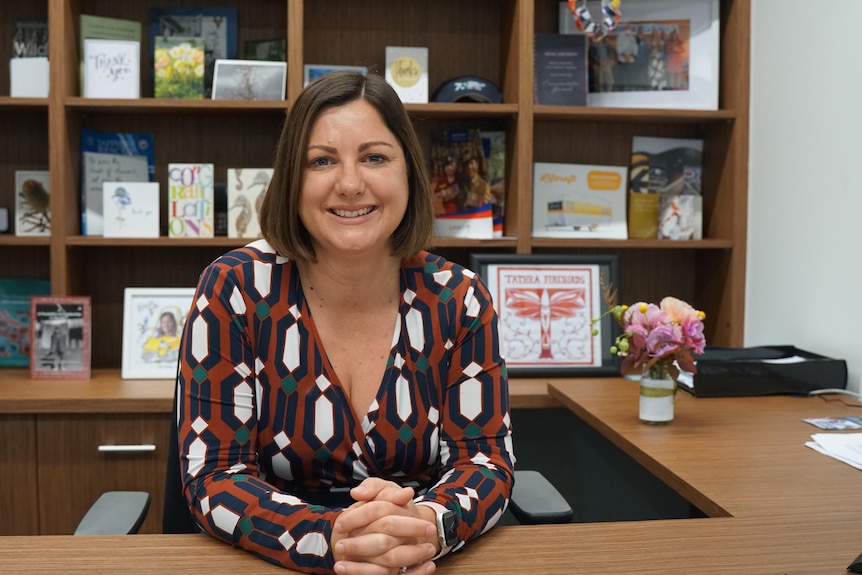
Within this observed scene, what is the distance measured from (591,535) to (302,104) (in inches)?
34.9

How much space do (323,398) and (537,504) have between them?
43cm

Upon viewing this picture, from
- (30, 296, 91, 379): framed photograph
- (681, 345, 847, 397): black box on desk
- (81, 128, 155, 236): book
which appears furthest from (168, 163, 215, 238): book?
(681, 345, 847, 397): black box on desk

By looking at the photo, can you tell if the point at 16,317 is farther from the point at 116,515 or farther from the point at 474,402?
the point at 474,402

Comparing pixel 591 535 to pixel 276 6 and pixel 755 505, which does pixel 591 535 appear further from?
pixel 276 6

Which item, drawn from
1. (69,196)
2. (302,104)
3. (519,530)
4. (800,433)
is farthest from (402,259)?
(69,196)

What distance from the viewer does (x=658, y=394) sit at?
78.4 inches

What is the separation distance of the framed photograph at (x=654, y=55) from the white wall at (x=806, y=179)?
0.18 metres

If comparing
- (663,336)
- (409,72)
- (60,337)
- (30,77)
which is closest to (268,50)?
(409,72)

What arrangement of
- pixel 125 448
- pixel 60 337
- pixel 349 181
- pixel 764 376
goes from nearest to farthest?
pixel 349 181 < pixel 764 376 < pixel 125 448 < pixel 60 337

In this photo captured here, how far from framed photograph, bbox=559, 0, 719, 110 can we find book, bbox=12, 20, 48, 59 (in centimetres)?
173

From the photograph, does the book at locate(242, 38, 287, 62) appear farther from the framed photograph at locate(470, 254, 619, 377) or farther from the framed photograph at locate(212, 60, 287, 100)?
the framed photograph at locate(470, 254, 619, 377)

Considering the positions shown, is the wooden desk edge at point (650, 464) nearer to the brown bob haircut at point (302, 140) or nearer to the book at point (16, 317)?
the brown bob haircut at point (302, 140)

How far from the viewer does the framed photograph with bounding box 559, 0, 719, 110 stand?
2906mm

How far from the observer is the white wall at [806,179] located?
7.57 ft
